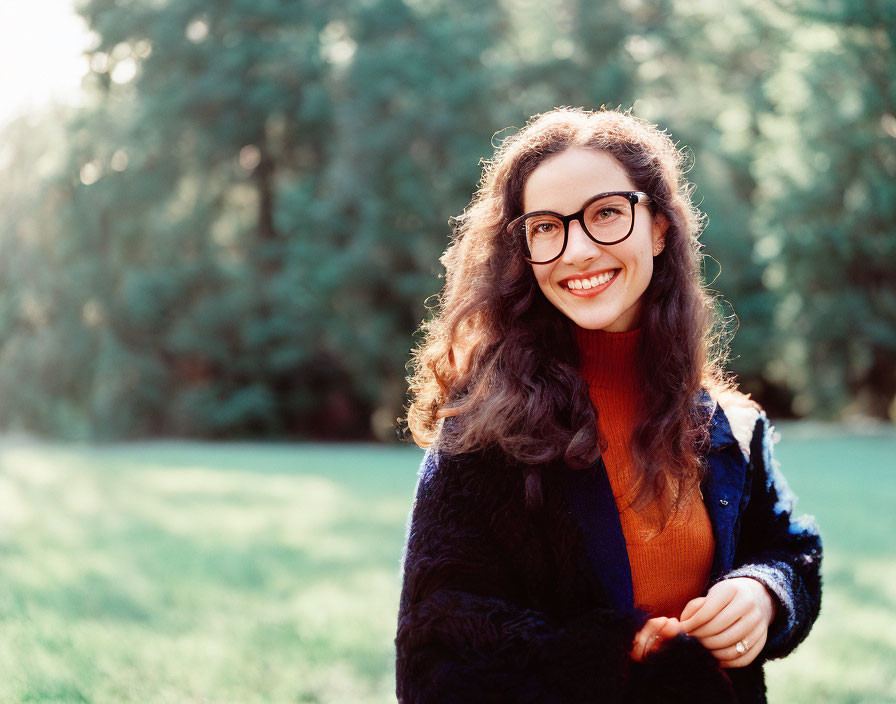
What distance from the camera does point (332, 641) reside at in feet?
14.1

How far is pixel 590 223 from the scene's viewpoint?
1631 millimetres

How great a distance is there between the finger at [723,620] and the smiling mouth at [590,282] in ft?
1.95

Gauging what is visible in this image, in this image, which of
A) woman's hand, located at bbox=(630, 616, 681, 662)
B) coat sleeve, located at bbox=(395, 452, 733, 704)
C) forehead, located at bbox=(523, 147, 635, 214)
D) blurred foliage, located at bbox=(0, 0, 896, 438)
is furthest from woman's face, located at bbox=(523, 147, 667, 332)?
blurred foliage, located at bbox=(0, 0, 896, 438)

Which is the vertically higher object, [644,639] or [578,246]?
[578,246]

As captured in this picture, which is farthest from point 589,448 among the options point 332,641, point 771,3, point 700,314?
point 771,3

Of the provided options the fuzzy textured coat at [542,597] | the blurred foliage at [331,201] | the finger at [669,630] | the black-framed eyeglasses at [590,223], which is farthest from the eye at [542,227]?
the blurred foliage at [331,201]

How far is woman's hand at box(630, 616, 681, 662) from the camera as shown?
1.46 m

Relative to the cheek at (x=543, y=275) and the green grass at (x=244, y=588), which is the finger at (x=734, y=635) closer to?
the cheek at (x=543, y=275)

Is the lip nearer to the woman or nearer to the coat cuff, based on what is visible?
the woman

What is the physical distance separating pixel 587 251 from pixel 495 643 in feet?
2.27

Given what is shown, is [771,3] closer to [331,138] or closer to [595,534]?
[331,138]

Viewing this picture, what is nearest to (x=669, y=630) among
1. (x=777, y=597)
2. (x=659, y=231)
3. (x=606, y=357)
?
(x=777, y=597)

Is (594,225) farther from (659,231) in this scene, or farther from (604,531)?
(604,531)

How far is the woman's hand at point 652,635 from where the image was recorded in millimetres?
1461
